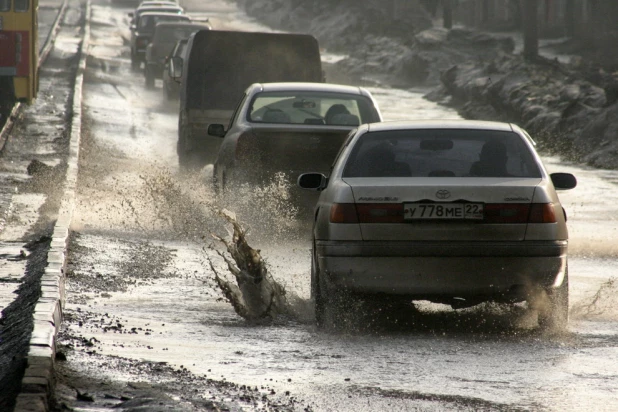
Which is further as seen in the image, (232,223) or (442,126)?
(232,223)

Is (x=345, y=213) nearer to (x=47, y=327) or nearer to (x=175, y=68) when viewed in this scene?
(x=47, y=327)

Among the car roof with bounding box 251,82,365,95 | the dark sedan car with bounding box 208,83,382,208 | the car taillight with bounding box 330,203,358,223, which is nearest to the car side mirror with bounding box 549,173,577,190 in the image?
the car taillight with bounding box 330,203,358,223

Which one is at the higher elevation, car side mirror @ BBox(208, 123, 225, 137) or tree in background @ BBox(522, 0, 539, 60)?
car side mirror @ BBox(208, 123, 225, 137)

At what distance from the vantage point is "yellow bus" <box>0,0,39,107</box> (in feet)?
72.2

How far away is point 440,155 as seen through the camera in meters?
8.59

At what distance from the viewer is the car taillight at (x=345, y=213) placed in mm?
7941

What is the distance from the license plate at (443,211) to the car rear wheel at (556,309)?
66 cm

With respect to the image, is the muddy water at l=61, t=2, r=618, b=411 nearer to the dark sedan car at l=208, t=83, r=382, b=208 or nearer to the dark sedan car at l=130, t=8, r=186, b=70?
the dark sedan car at l=208, t=83, r=382, b=208

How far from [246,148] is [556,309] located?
499cm

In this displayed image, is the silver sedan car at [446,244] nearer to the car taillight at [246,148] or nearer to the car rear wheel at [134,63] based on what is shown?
the car taillight at [246,148]

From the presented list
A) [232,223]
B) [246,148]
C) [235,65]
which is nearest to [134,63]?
[235,65]

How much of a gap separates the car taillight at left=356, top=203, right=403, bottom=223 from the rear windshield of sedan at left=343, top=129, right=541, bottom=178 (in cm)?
43

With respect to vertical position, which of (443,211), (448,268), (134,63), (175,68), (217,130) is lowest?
(134,63)

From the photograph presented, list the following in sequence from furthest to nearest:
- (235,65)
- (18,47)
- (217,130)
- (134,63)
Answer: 1. (134,63)
2. (18,47)
3. (235,65)
4. (217,130)
